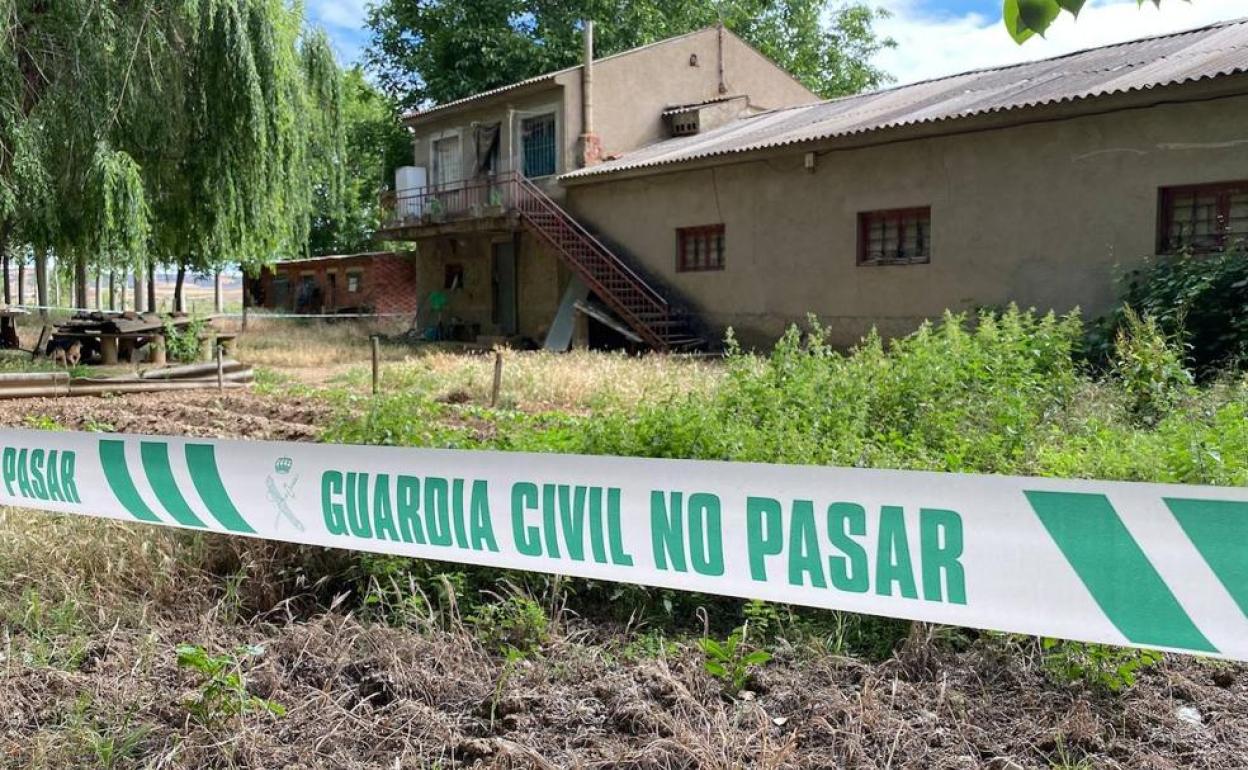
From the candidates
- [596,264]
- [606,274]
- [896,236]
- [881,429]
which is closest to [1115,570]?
[881,429]

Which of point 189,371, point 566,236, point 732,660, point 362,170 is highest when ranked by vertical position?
point 362,170

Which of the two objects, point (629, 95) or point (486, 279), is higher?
point (629, 95)

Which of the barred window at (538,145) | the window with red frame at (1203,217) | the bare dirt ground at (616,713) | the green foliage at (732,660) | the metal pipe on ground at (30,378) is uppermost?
the barred window at (538,145)

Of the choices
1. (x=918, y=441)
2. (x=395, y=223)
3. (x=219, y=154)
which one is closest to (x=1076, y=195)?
(x=918, y=441)

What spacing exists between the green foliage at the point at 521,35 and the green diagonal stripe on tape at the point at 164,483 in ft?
92.2

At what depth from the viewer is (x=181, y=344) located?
18.1m

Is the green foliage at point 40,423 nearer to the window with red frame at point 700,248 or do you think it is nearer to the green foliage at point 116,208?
the green foliage at point 116,208

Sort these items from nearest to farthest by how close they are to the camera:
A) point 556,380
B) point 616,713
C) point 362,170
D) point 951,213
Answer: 1. point 616,713
2. point 556,380
3. point 951,213
4. point 362,170

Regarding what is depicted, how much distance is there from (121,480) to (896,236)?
1516 cm

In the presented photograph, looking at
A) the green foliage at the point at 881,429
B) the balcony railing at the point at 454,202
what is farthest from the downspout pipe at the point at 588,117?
the green foliage at the point at 881,429

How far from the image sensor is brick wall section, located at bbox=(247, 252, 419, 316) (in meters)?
39.5

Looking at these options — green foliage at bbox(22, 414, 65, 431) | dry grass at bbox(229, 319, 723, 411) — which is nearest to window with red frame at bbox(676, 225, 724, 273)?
dry grass at bbox(229, 319, 723, 411)

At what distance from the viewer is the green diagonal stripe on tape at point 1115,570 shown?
2.43 meters

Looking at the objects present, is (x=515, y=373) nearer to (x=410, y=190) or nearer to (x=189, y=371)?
(x=189, y=371)
